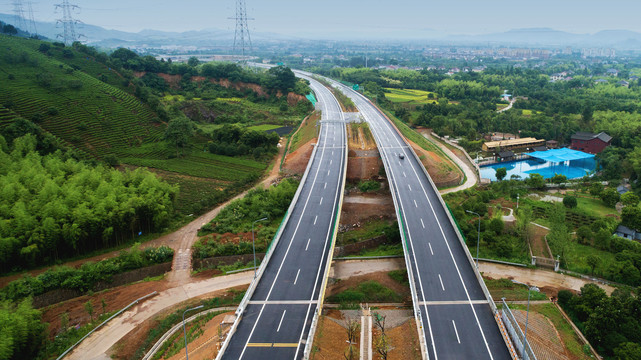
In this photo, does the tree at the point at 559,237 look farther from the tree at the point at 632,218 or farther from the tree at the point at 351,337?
the tree at the point at 351,337

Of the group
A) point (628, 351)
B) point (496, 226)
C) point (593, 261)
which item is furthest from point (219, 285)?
point (593, 261)

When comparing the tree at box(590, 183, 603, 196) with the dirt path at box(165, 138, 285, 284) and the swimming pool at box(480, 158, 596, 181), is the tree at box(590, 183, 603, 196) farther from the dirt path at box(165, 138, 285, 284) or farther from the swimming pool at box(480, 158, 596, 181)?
Result: the dirt path at box(165, 138, 285, 284)

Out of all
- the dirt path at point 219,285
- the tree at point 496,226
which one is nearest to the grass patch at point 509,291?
the dirt path at point 219,285

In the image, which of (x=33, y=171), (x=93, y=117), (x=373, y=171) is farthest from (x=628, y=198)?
(x=93, y=117)

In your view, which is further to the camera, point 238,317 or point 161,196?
point 161,196

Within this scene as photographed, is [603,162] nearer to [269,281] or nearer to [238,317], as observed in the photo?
[269,281]
